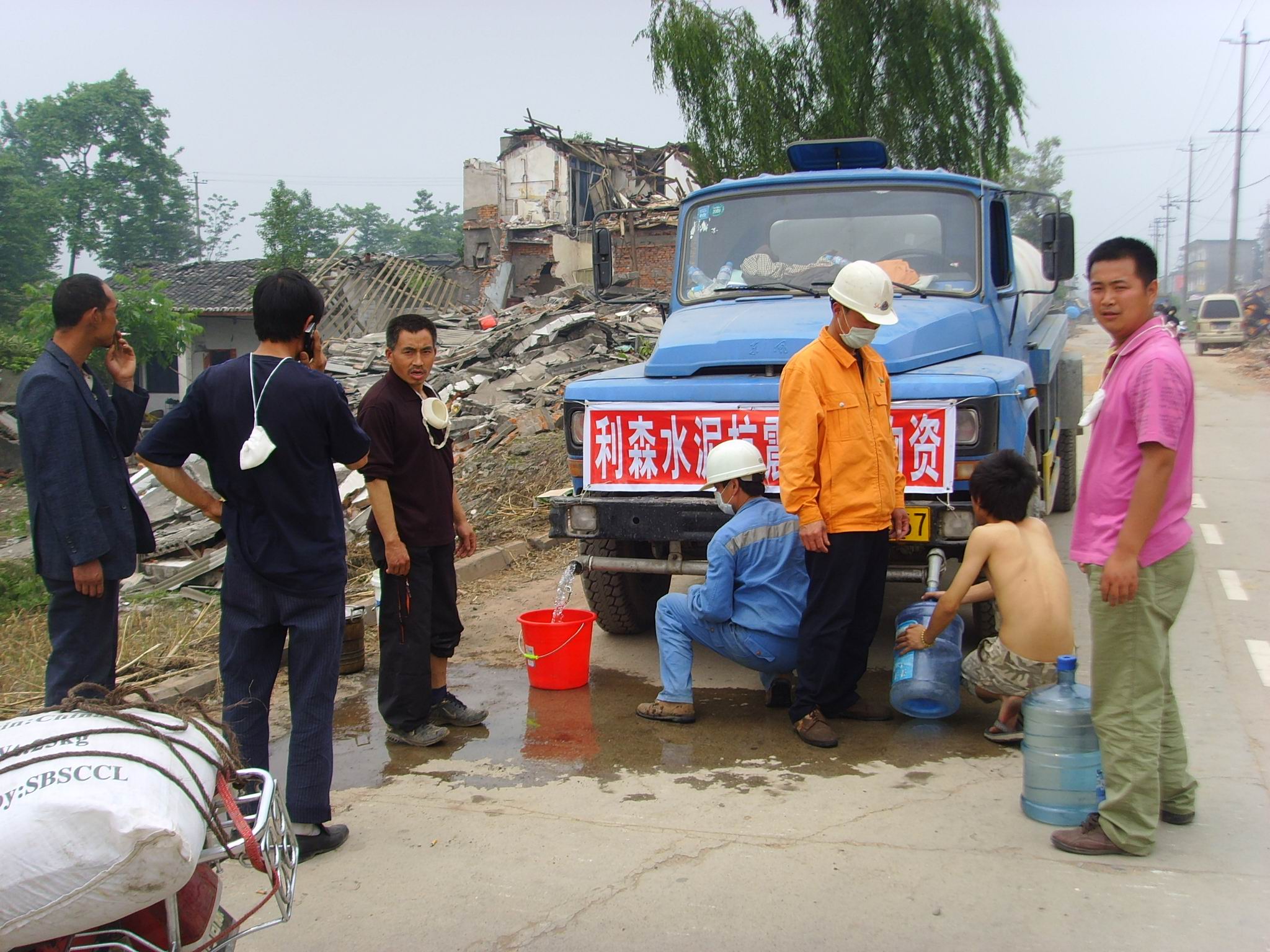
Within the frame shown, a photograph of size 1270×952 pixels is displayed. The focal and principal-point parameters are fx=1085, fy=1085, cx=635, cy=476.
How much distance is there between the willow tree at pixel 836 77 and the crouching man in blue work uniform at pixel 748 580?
1446cm

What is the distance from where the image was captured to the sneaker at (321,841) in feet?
12.4

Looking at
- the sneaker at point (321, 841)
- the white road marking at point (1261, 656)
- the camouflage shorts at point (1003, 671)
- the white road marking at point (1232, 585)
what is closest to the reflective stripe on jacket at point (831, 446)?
the camouflage shorts at point (1003, 671)

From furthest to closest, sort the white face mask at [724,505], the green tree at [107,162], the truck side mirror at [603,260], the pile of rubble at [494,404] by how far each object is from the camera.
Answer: the green tree at [107,162], the pile of rubble at [494,404], the truck side mirror at [603,260], the white face mask at [724,505]

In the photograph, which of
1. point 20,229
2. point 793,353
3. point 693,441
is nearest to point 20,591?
point 693,441

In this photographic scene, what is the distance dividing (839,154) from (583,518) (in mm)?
3407

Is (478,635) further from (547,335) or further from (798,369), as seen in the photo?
(547,335)

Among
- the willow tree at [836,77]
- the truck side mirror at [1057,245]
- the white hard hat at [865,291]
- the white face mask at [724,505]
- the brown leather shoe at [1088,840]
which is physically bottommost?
the brown leather shoe at [1088,840]

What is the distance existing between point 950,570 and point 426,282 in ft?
78.6

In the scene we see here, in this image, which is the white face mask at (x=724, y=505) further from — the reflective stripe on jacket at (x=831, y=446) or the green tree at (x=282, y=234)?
the green tree at (x=282, y=234)

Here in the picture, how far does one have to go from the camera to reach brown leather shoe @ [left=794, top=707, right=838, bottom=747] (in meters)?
4.71

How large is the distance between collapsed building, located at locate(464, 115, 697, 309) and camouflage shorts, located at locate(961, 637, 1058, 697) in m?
22.6

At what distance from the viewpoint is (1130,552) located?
11.0 feet

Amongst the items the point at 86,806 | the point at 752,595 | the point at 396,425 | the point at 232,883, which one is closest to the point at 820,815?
the point at 752,595

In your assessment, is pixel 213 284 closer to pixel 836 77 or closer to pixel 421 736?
pixel 836 77
